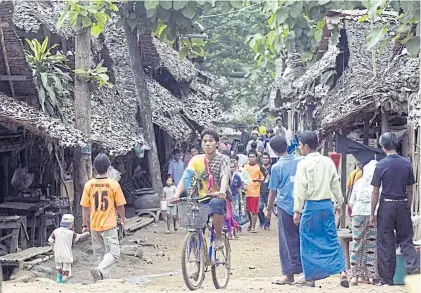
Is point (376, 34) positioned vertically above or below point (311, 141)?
above

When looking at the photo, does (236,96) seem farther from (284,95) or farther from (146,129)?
(146,129)

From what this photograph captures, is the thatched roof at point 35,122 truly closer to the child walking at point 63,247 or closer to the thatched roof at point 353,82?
the child walking at point 63,247

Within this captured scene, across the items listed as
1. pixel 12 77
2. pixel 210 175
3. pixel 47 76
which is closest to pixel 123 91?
pixel 47 76

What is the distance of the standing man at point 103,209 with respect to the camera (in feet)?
31.8

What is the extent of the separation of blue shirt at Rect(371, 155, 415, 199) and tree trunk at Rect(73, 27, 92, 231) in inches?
242

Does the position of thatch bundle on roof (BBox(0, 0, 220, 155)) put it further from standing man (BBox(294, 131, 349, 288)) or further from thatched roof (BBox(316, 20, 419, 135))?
standing man (BBox(294, 131, 349, 288))

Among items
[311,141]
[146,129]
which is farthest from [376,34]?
[146,129]

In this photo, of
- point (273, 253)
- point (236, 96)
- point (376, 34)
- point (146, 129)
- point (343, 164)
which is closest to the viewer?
point (376, 34)

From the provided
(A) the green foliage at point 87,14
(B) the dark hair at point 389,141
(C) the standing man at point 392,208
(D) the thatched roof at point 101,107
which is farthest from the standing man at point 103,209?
(D) the thatched roof at point 101,107

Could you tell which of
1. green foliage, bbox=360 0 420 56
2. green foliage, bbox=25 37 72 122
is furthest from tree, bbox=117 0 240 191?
green foliage, bbox=360 0 420 56

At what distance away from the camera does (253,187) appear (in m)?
17.3

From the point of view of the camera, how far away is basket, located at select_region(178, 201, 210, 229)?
855 centimetres

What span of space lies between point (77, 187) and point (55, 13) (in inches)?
154

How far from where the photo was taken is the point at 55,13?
16.5m
